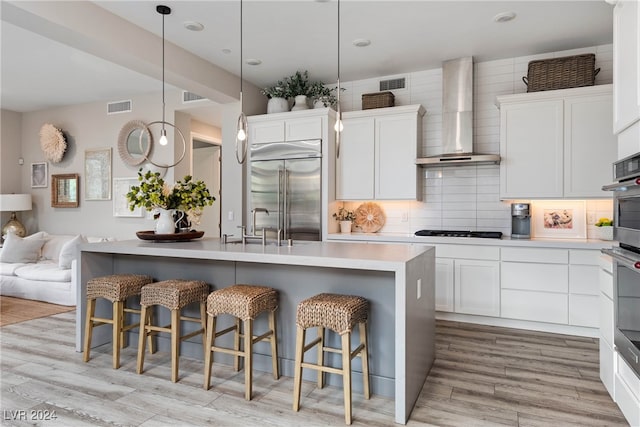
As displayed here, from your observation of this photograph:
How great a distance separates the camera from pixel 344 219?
5.11 m

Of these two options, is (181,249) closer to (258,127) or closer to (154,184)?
(154,184)

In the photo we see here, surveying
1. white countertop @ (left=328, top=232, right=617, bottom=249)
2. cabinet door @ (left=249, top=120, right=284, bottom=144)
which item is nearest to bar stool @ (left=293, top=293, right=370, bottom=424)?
white countertop @ (left=328, top=232, right=617, bottom=249)

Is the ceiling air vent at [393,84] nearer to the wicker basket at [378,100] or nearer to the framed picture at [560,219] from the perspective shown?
the wicker basket at [378,100]

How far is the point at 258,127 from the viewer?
522 cm

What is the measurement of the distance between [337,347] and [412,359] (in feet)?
1.83

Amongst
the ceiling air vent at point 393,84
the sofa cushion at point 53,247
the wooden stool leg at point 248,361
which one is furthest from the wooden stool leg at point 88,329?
the ceiling air vent at point 393,84

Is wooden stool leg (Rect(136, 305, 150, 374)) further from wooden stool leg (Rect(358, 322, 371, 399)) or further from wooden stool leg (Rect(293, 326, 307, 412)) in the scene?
wooden stool leg (Rect(358, 322, 371, 399))

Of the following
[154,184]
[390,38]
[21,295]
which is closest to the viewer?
[154,184]

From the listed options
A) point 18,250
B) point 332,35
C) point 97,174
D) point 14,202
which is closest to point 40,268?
point 18,250

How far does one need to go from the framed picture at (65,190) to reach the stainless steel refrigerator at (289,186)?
3.49 meters

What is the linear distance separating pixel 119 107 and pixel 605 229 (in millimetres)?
6569

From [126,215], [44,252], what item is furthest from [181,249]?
[44,252]

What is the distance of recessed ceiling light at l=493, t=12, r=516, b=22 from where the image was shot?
354cm

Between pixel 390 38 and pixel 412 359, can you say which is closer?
pixel 412 359
